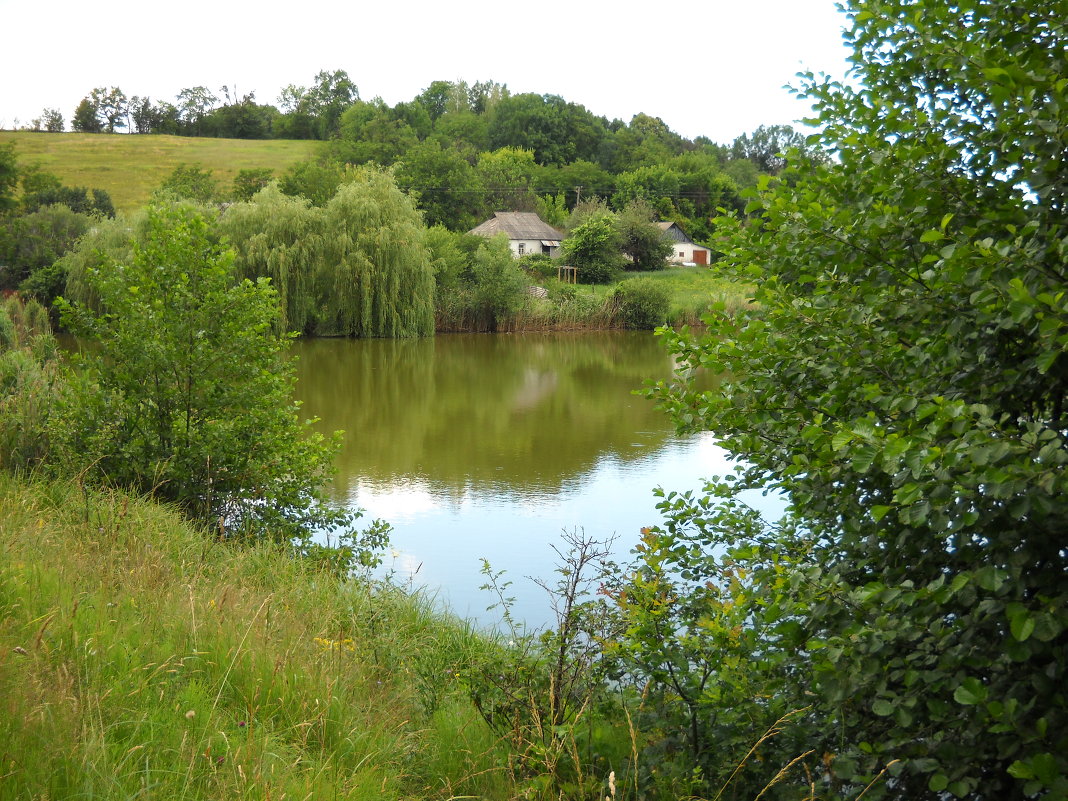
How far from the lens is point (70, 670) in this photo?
3168mm

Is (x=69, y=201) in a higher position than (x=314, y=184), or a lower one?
lower

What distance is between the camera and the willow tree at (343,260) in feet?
114

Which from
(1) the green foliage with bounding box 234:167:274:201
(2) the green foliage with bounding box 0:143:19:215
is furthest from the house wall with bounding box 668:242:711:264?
(2) the green foliage with bounding box 0:143:19:215

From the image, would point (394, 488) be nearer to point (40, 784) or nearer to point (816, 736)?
point (816, 736)

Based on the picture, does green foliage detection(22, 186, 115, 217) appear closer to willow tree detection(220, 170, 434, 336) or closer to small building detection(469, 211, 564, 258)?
willow tree detection(220, 170, 434, 336)

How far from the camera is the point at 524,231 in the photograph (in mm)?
62062

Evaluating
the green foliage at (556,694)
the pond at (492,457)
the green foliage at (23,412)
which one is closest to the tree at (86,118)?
the pond at (492,457)

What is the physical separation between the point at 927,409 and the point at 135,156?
81.9 m

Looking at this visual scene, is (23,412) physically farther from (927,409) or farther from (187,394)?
(927,409)

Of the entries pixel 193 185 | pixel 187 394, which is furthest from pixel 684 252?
pixel 187 394

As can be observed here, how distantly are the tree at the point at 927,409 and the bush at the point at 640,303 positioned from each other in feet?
135

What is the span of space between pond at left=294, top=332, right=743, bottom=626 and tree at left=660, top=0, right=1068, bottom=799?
1009 mm

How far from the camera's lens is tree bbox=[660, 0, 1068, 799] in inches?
95.4

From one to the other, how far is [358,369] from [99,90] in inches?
3185
